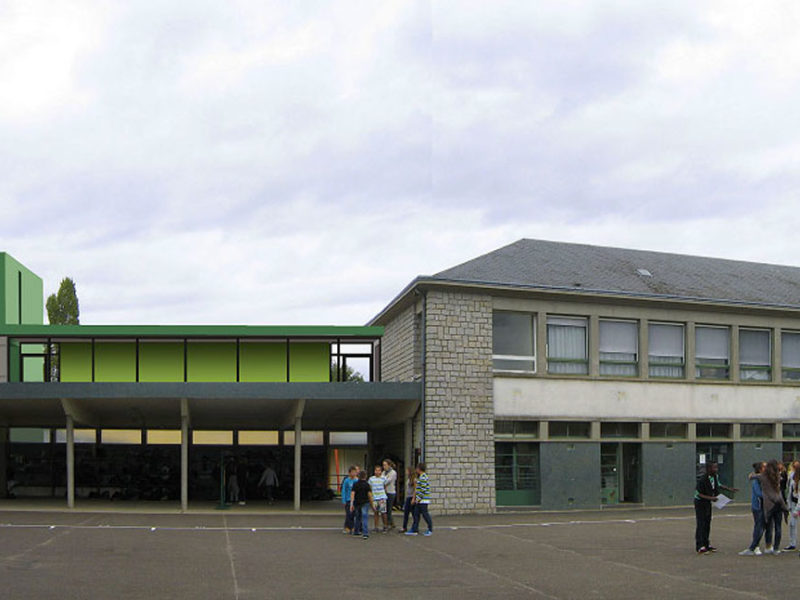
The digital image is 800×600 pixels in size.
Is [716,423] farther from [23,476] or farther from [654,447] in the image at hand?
[23,476]

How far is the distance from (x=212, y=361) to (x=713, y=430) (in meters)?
15.5

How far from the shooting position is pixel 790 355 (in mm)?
30938

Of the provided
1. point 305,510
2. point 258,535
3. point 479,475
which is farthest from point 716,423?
point 258,535

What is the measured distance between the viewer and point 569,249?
31.6 metres

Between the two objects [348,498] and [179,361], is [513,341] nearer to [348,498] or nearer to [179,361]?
[348,498]

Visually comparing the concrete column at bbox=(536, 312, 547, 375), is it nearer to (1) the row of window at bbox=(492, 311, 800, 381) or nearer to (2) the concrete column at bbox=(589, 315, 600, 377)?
(1) the row of window at bbox=(492, 311, 800, 381)

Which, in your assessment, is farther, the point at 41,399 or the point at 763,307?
the point at 763,307

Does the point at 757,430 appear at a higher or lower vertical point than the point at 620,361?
lower

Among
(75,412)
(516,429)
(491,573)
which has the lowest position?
(491,573)

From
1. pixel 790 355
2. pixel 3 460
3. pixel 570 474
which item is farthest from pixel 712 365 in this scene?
pixel 3 460

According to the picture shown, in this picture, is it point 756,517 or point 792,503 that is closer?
point 756,517

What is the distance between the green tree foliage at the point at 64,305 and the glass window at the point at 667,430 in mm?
42379

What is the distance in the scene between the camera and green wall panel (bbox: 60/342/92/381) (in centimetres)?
3219

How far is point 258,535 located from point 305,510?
7.04 meters
